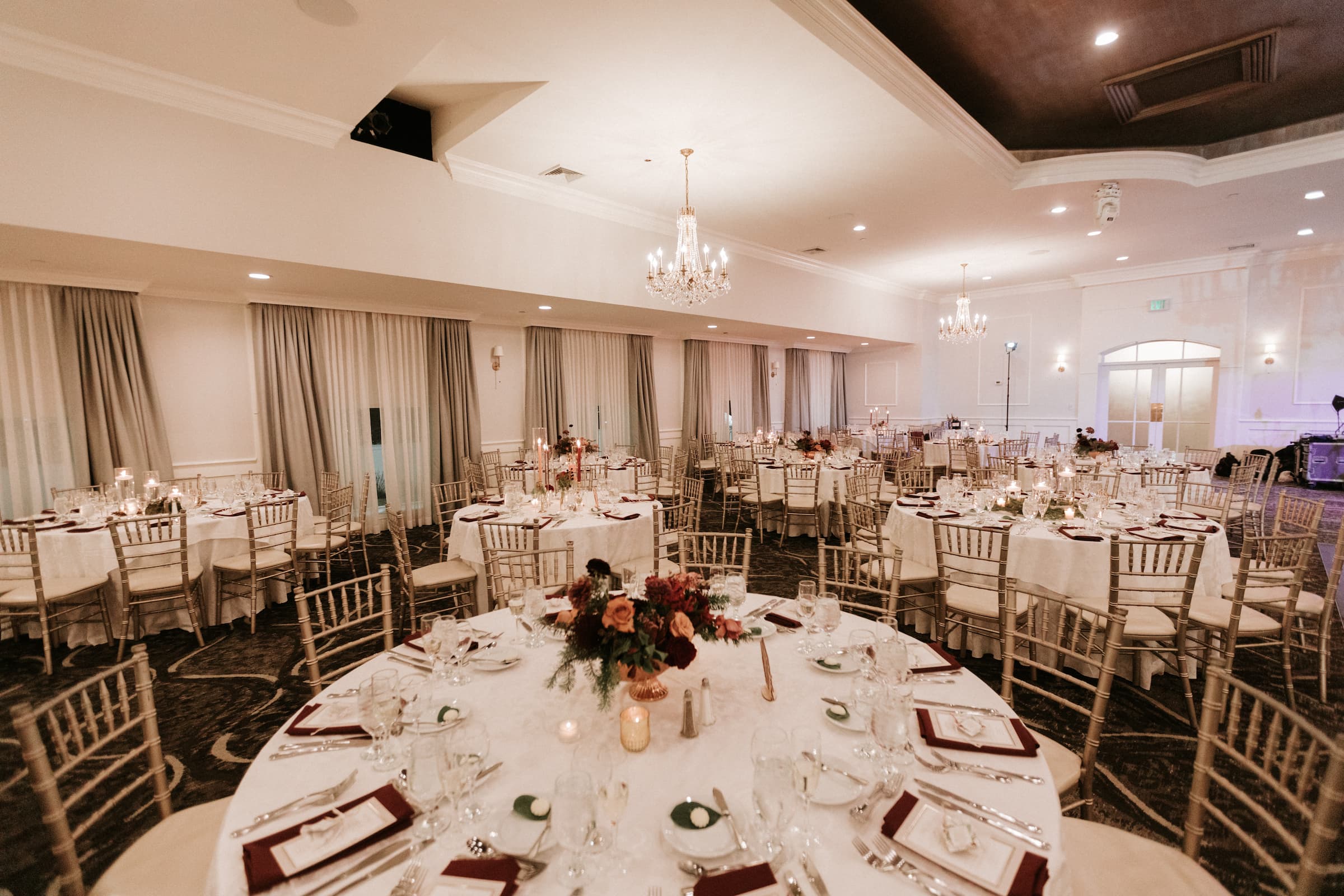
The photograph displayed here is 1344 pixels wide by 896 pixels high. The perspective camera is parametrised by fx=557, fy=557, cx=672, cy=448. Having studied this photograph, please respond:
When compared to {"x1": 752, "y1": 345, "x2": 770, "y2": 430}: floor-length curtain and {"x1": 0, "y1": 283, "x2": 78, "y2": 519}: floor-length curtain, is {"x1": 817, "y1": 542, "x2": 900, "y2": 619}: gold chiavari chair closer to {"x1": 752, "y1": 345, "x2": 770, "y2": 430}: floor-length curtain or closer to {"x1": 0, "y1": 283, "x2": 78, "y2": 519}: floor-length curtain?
{"x1": 0, "y1": 283, "x2": 78, "y2": 519}: floor-length curtain

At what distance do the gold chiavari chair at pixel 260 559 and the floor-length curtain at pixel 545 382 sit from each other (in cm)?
462

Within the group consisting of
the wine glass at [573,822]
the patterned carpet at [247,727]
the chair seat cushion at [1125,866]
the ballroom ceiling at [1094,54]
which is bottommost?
the patterned carpet at [247,727]

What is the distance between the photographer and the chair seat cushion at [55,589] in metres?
3.90

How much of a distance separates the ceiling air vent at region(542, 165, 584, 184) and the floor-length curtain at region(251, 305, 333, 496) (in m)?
3.65

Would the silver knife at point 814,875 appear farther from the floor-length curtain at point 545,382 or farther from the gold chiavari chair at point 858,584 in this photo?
the floor-length curtain at point 545,382

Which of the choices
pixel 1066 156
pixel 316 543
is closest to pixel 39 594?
pixel 316 543

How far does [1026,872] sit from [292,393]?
27.3 feet

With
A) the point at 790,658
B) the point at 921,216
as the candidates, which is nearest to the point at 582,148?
the point at 921,216

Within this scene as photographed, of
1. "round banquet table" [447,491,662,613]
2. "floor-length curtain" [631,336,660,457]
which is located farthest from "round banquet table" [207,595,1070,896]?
"floor-length curtain" [631,336,660,457]

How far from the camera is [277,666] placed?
4.02 m

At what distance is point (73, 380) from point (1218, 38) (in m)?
11.7

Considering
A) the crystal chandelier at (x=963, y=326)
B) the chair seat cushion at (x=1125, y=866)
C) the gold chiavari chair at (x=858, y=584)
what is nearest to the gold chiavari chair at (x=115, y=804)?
the chair seat cushion at (x=1125, y=866)

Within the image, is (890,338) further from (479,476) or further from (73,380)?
(73,380)

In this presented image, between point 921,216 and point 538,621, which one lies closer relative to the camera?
point 538,621
